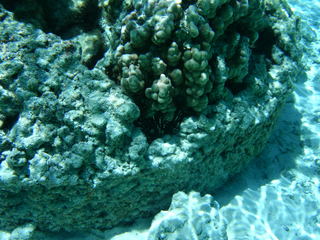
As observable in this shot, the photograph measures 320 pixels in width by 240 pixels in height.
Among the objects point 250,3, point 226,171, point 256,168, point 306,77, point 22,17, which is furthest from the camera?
point 306,77

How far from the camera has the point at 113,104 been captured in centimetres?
277

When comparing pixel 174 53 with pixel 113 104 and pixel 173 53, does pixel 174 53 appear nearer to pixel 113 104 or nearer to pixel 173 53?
pixel 173 53

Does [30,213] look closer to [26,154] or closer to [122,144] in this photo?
[26,154]

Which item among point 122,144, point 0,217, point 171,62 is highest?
point 171,62

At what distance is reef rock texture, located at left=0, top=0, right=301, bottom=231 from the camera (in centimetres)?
266

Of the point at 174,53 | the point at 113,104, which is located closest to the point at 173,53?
the point at 174,53

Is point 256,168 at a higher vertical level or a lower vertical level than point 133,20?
lower

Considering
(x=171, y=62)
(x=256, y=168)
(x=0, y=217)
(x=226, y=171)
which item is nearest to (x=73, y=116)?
(x=171, y=62)

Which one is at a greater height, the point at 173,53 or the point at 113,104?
the point at 173,53

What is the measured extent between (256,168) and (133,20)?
11.0ft

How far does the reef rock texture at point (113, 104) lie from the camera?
105 inches

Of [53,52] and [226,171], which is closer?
[53,52]

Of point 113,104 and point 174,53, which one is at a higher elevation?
point 174,53

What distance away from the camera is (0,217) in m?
3.13
